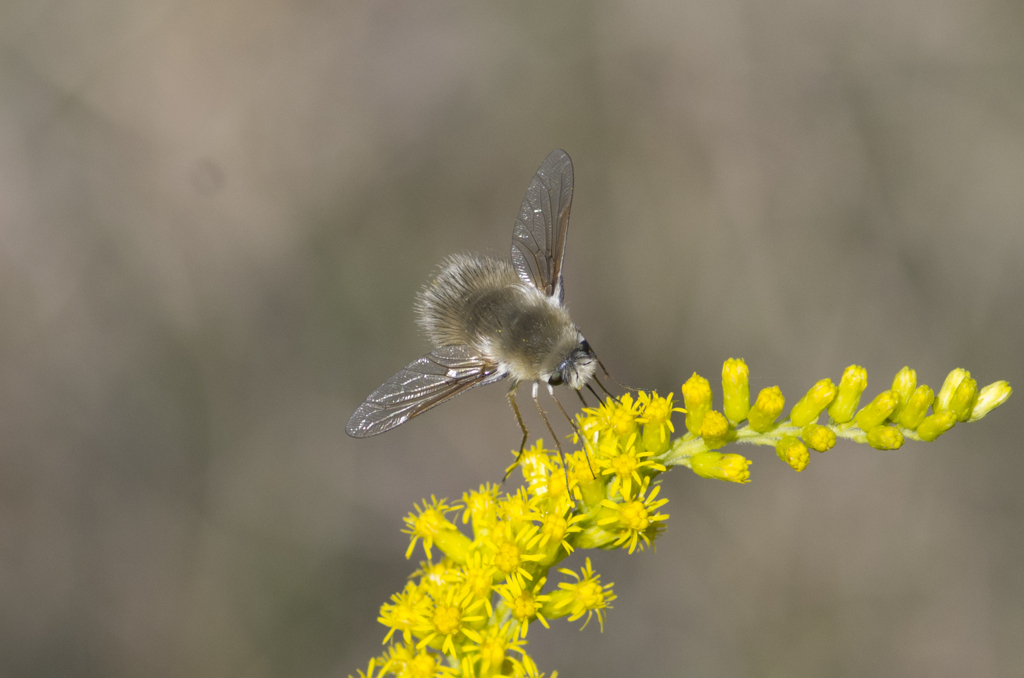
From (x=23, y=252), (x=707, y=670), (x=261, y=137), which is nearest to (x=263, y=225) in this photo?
(x=261, y=137)

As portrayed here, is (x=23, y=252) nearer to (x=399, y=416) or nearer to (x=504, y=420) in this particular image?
(x=504, y=420)

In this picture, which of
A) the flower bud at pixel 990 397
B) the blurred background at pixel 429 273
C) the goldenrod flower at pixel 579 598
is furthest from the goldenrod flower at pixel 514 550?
the blurred background at pixel 429 273

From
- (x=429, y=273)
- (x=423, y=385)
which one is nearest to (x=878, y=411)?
(x=423, y=385)

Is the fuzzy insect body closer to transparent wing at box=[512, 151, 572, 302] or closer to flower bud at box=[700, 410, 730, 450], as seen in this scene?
transparent wing at box=[512, 151, 572, 302]

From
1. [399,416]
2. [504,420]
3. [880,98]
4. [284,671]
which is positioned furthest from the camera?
[504,420]

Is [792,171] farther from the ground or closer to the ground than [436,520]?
farther from the ground

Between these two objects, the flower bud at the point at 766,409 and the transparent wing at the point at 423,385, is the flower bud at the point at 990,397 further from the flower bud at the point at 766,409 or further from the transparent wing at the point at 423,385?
the transparent wing at the point at 423,385
